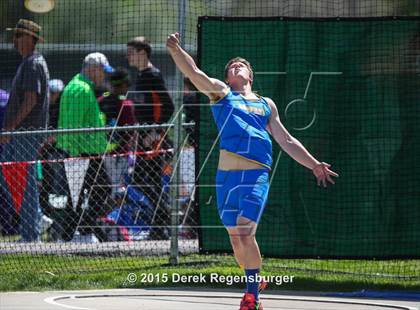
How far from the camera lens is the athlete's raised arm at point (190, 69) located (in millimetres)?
7910

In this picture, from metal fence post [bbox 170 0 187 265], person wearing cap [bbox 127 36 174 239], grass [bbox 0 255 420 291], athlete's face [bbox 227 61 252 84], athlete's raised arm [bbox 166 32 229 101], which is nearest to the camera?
athlete's raised arm [bbox 166 32 229 101]

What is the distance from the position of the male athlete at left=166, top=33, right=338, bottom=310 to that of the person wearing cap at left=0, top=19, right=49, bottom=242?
3.94 meters

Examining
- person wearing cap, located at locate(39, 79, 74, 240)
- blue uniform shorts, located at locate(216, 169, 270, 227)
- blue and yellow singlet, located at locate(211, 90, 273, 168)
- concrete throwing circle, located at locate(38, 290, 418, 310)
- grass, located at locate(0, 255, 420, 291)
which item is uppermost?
blue and yellow singlet, located at locate(211, 90, 273, 168)

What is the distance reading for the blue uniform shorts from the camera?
8.03 metres

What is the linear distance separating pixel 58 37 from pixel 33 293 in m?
4.87

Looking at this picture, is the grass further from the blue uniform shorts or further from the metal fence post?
the blue uniform shorts

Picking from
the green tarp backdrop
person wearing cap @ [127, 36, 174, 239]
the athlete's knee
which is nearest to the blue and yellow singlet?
the athlete's knee

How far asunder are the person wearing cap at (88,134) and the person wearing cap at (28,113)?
28 centimetres

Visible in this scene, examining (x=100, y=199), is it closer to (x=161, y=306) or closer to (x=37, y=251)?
(x=37, y=251)

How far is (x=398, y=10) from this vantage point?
13.7 meters

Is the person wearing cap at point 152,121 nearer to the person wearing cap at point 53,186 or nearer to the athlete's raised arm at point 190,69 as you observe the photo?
the person wearing cap at point 53,186

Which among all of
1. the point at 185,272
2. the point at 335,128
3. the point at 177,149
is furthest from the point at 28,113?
the point at 335,128

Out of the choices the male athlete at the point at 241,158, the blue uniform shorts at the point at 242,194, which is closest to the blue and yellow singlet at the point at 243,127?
the male athlete at the point at 241,158

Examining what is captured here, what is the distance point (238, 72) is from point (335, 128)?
104 inches
